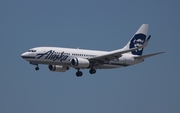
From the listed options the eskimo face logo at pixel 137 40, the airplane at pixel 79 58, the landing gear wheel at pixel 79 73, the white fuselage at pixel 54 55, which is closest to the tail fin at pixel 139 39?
the eskimo face logo at pixel 137 40

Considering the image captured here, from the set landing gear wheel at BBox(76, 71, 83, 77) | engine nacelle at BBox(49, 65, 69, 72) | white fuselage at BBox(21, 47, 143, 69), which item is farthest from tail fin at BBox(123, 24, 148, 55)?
engine nacelle at BBox(49, 65, 69, 72)

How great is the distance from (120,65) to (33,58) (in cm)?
1615

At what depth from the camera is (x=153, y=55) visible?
255 ft

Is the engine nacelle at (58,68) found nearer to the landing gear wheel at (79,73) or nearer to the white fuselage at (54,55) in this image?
the landing gear wheel at (79,73)

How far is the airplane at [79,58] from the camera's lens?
7756 cm

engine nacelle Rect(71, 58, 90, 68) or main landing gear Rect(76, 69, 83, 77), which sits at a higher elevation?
engine nacelle Rect(71, 58, 90, 68)

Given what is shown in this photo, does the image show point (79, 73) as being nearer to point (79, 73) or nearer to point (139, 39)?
point (79, 73)

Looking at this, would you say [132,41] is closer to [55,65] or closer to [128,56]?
[128,56]

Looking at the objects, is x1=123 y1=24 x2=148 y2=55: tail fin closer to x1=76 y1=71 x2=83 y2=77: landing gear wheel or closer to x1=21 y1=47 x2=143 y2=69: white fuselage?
x1=21 y1=47 x2=143 y2=69: white fuselage

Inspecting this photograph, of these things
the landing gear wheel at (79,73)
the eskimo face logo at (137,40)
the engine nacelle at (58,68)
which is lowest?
the landing gear wheel at (79,73)

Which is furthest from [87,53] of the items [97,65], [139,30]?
[139,30]

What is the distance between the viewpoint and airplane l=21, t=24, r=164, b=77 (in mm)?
77562

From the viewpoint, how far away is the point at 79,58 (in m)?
79.1

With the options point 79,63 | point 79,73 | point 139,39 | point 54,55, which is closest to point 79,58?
point 79,63
